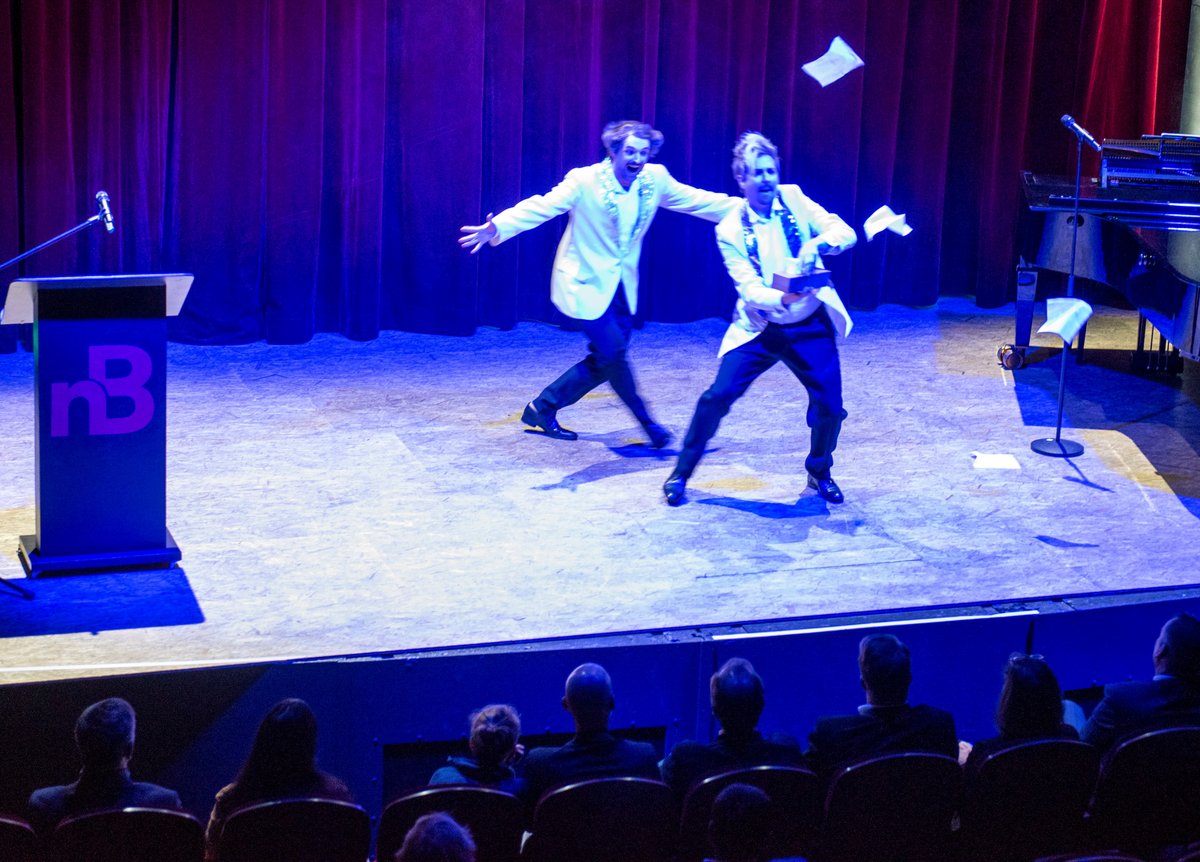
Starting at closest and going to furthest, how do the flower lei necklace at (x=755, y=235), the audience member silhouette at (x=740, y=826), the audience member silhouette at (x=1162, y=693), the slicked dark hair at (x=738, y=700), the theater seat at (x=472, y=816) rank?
the audience member silhouette at (x=740, y=826) → the theater seat at (x=472, y=816) → the slicked dark hair at (x=738, y=700) → the audience member silhouette at (x=1162, y=693) → the flower lei necklace at (x=755, y=235)

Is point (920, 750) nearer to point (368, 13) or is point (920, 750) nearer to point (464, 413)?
point (464, 413)

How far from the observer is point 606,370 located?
701cm

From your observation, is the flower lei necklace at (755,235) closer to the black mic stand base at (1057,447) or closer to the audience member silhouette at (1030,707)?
the black mic stand base at (1057,447)

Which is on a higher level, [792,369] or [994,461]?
[792,369]

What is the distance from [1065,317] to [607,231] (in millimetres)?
2057

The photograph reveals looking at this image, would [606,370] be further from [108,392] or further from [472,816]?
[472,816]

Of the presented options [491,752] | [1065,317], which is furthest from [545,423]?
[491,752]

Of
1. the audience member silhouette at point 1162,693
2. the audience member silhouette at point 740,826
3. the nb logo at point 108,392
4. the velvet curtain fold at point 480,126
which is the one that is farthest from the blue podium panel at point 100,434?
the velvet curtain fold at point 480,126

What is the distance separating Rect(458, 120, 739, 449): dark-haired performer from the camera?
6.80 m

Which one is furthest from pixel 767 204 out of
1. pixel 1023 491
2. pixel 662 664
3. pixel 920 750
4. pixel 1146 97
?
pixel 1146 97

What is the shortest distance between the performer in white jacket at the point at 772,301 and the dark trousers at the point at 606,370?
72 cm

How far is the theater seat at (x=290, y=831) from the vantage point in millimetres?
3162

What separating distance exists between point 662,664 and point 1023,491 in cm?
310

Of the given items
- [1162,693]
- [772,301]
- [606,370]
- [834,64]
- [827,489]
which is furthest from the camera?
[606,370]
